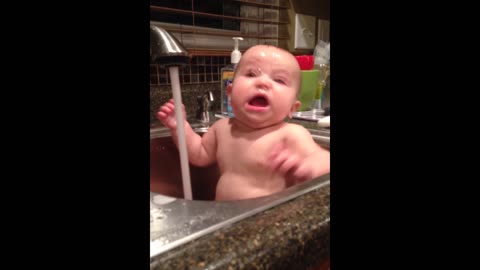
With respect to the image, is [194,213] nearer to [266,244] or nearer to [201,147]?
[266,244]

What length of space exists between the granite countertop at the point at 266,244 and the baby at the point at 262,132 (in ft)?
1.04

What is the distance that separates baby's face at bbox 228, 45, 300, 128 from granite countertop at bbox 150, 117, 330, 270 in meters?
0.36

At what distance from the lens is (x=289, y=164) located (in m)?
0.72

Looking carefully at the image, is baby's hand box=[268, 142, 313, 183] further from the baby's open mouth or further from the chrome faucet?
the chrome faucet

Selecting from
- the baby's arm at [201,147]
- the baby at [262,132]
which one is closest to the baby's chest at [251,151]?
the baby at [262,132]

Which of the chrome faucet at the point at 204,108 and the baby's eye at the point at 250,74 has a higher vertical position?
the baby's eye at the point at 250,74

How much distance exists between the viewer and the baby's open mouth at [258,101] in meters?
0.79

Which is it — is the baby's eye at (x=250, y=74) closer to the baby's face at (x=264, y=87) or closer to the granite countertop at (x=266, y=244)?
the baby's face at (x=264, y=87)

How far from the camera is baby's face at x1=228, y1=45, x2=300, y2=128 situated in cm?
78
